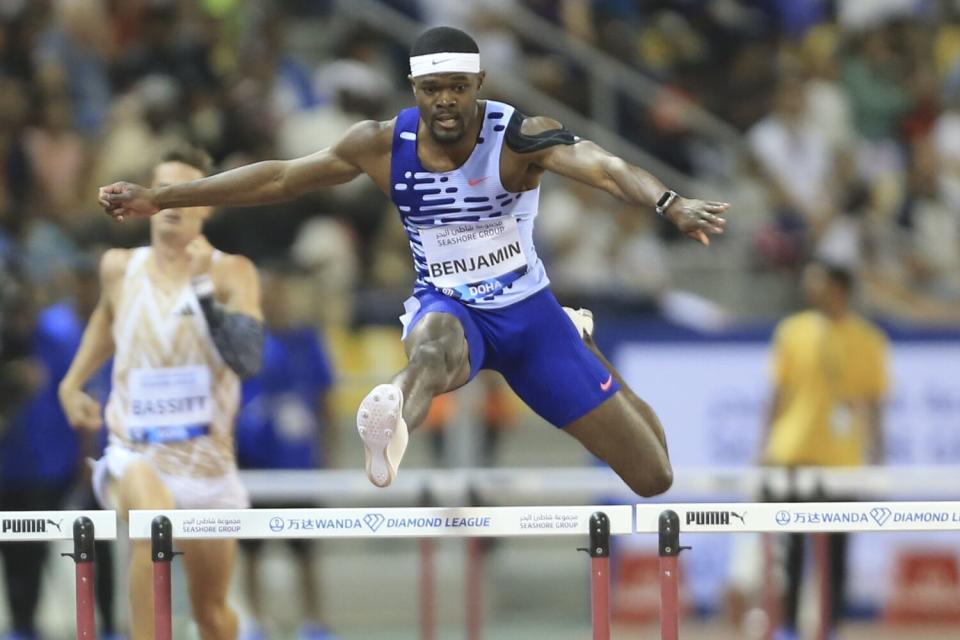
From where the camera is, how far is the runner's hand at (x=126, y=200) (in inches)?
276

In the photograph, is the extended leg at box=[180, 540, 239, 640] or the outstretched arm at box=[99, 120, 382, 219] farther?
the extended leg at box=[180, 540, 239, 640]

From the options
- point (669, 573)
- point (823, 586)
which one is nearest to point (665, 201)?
point (669, 573)

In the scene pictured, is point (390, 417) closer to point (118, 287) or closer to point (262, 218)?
point (118, 287)

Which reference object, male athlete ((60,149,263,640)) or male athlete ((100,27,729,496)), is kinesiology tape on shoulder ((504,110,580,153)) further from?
male athlete ((60,149,263,640))

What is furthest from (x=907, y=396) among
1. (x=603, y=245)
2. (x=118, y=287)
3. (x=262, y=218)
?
(x=118, y=287)

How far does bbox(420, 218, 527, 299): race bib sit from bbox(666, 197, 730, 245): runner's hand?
1.05 m

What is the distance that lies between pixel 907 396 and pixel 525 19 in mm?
5075

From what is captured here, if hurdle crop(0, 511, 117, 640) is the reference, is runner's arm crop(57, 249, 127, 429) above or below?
above

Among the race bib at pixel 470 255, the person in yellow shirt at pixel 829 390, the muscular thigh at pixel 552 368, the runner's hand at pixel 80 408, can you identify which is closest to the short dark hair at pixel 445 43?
the race bib at pixel 470 255


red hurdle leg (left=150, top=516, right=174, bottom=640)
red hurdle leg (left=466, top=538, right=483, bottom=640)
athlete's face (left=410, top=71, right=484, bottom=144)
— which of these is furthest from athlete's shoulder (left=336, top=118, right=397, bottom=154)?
red hurdle leg (left=466, top=538, right=483, bottom=640)

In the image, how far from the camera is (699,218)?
6.19m

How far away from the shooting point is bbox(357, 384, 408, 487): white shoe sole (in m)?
6.34

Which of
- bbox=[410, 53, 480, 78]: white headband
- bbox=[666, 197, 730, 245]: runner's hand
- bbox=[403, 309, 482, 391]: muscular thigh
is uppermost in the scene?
bbox=[410, 53, 480, 78]: white headband

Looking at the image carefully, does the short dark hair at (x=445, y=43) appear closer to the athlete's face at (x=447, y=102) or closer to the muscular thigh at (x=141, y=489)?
the athlete's face at (x=447, y=102)
